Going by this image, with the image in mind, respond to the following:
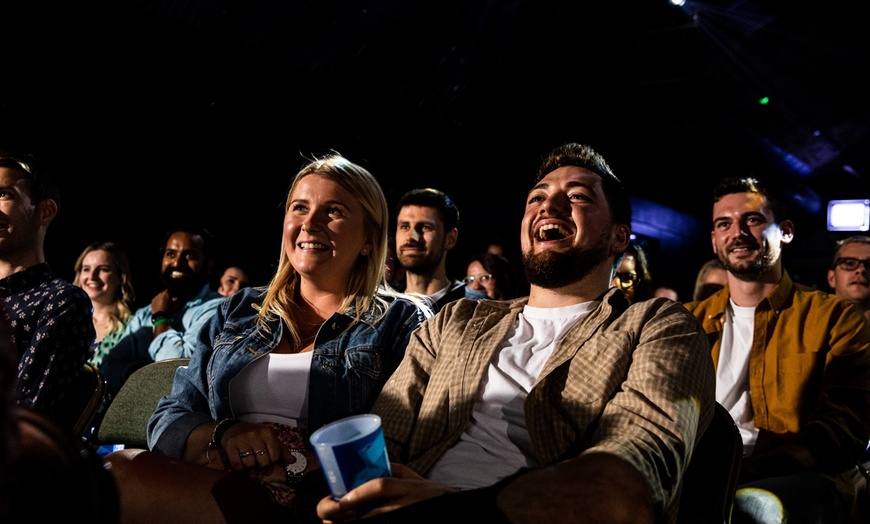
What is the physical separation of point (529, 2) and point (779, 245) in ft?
16.3

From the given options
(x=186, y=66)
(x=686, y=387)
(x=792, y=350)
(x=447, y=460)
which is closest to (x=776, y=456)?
(x=792, y=350)

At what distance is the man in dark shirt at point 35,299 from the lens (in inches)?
90.1

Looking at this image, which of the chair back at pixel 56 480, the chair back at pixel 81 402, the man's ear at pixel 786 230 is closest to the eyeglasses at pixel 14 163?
the chair back at pixel 81 402

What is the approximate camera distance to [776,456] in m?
2.15

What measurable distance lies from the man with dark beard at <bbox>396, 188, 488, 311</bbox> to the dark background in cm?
155

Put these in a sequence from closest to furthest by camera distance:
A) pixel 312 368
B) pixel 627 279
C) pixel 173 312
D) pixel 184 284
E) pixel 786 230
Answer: pixel 312 368 < pixel 786 230 < pixel 627 279 < pixel 173 312 < pixel 184 284

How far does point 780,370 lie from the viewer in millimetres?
2498

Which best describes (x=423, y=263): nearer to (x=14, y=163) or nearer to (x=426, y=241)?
(x=426, y=241)

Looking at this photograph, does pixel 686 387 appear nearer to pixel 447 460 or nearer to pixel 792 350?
pixel 447 460

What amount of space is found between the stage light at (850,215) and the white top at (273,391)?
11150mm

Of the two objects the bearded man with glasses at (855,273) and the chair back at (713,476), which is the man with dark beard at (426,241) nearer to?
the bearded man with glasses at (855,273)

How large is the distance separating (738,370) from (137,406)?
7.49 ft

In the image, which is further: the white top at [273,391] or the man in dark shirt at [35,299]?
the man in dark shirt at [35,299]

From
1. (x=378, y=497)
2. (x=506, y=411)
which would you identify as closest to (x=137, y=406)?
(x=506, y=411)
